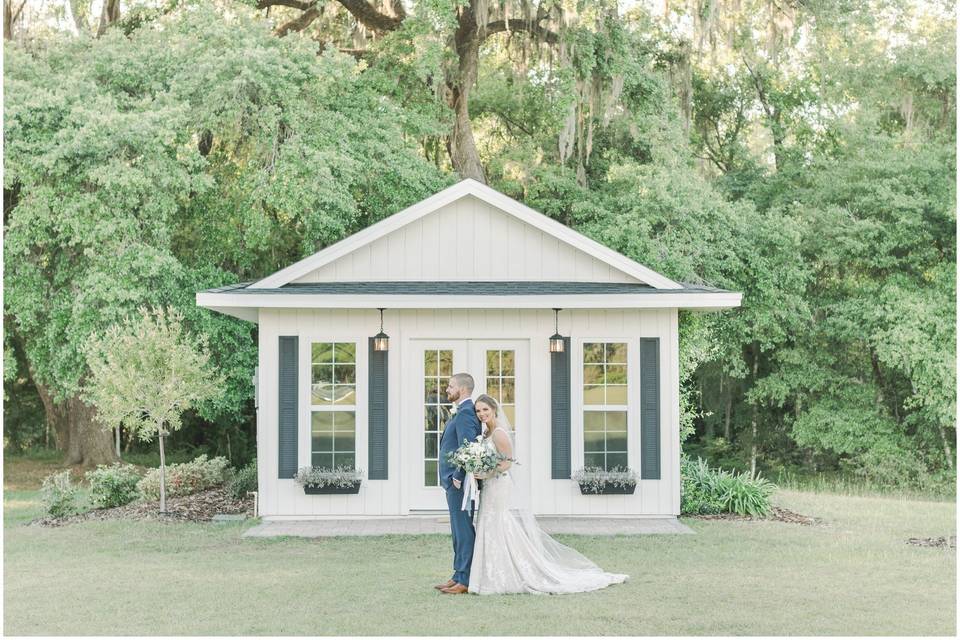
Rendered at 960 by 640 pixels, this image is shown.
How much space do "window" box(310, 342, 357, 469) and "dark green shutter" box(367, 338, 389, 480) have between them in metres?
0.18

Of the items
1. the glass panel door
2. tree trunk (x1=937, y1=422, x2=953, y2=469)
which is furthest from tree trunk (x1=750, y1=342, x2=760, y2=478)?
the glass panel door

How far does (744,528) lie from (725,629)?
4.77 m

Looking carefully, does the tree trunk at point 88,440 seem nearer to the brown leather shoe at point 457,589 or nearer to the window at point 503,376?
the window at point 503,376

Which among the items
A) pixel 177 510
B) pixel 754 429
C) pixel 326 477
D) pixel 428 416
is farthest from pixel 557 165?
pixel 177 510

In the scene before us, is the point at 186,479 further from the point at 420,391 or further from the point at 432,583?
the point at 432,583

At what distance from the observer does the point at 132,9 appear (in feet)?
61.1

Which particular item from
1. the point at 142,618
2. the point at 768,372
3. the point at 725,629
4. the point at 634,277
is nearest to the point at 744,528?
the point at 634,277

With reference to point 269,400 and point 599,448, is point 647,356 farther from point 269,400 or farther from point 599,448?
point 269,400

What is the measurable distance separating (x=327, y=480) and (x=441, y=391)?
5.11ft

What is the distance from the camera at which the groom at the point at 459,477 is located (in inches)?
307

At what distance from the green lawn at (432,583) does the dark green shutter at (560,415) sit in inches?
59.4

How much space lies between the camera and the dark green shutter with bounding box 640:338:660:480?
39.5 feet

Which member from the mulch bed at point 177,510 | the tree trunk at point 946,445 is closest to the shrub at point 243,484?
the mulch bed at point 177,510

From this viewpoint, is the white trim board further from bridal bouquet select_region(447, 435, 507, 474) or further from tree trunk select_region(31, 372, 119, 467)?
tree trunk select_region(31, 372, 119, 467)
